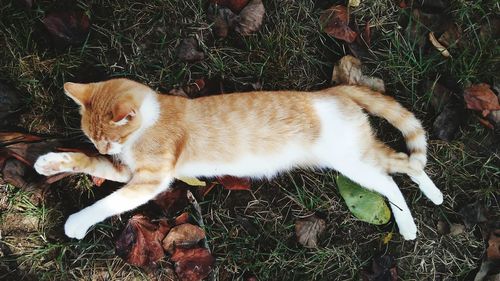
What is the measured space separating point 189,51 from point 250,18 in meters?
0.42

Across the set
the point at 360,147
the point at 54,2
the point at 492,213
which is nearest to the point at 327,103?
the point at 360,147

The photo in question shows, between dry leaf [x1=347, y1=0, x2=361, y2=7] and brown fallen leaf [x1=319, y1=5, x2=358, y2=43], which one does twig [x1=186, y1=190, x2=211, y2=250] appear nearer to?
brown fallen leaf [x1=319, y1=5, x2=358, y2=43]

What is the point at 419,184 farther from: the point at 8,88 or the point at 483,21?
the point at 8,88

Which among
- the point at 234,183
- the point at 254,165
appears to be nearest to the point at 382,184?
the point at 254,165

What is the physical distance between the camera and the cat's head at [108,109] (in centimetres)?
247

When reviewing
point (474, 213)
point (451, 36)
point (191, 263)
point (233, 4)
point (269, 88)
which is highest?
point (233, 4)

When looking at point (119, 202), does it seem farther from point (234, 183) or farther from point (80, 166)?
point (234, 183)

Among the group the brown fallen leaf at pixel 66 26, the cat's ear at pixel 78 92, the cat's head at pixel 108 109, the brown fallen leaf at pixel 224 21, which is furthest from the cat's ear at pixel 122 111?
the brown fallen leaf at pixel 224 21

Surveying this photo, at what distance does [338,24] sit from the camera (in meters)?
3.01

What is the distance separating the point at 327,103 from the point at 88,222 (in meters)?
1.47

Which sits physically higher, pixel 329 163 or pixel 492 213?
pixel 329 163

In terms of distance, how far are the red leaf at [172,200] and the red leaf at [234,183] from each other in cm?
23

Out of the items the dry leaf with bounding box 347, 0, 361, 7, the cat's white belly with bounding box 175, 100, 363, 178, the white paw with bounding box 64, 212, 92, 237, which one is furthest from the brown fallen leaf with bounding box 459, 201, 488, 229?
the white paw with bounding box 64, 212, 92, 237

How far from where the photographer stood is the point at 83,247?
2832mm
